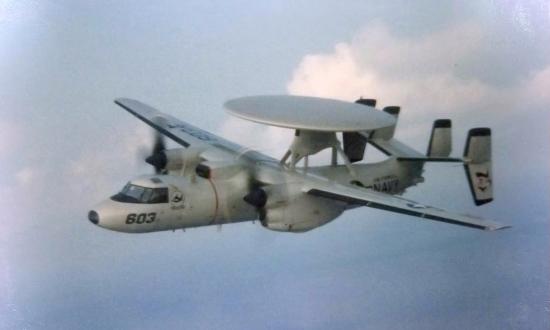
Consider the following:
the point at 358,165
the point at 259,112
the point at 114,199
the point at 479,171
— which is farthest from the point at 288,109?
the point at 479,171

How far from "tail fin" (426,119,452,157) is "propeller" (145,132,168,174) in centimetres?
1036

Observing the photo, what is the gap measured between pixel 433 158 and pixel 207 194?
352 inches

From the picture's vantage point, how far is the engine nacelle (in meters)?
21.5

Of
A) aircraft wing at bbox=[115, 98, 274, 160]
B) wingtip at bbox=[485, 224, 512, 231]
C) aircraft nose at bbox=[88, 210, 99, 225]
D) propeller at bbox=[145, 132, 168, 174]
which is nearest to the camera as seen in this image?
wingtip at bbox=[485, 224, 512, 231]

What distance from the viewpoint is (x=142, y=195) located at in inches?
821

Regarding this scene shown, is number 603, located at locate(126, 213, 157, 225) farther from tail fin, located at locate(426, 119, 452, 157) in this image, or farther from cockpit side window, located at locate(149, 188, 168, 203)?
tail fin, located at locate(426, 119, 452, 157)

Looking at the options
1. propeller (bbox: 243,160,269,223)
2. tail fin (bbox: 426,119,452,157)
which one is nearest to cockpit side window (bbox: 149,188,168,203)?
propeller (bbox: 243,160,269,223)

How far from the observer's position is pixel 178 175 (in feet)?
73.4

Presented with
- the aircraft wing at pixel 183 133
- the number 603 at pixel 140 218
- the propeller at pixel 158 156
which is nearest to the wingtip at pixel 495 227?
the aircraft wing at pixel 183 133

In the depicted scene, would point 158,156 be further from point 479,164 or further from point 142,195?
point 479,164

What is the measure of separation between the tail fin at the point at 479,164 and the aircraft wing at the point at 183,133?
8.09m

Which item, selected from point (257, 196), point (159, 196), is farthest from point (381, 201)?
point (159, 196)

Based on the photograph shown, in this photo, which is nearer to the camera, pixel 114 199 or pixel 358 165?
pixel 114 199

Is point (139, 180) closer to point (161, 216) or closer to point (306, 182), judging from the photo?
point (161, 216)
